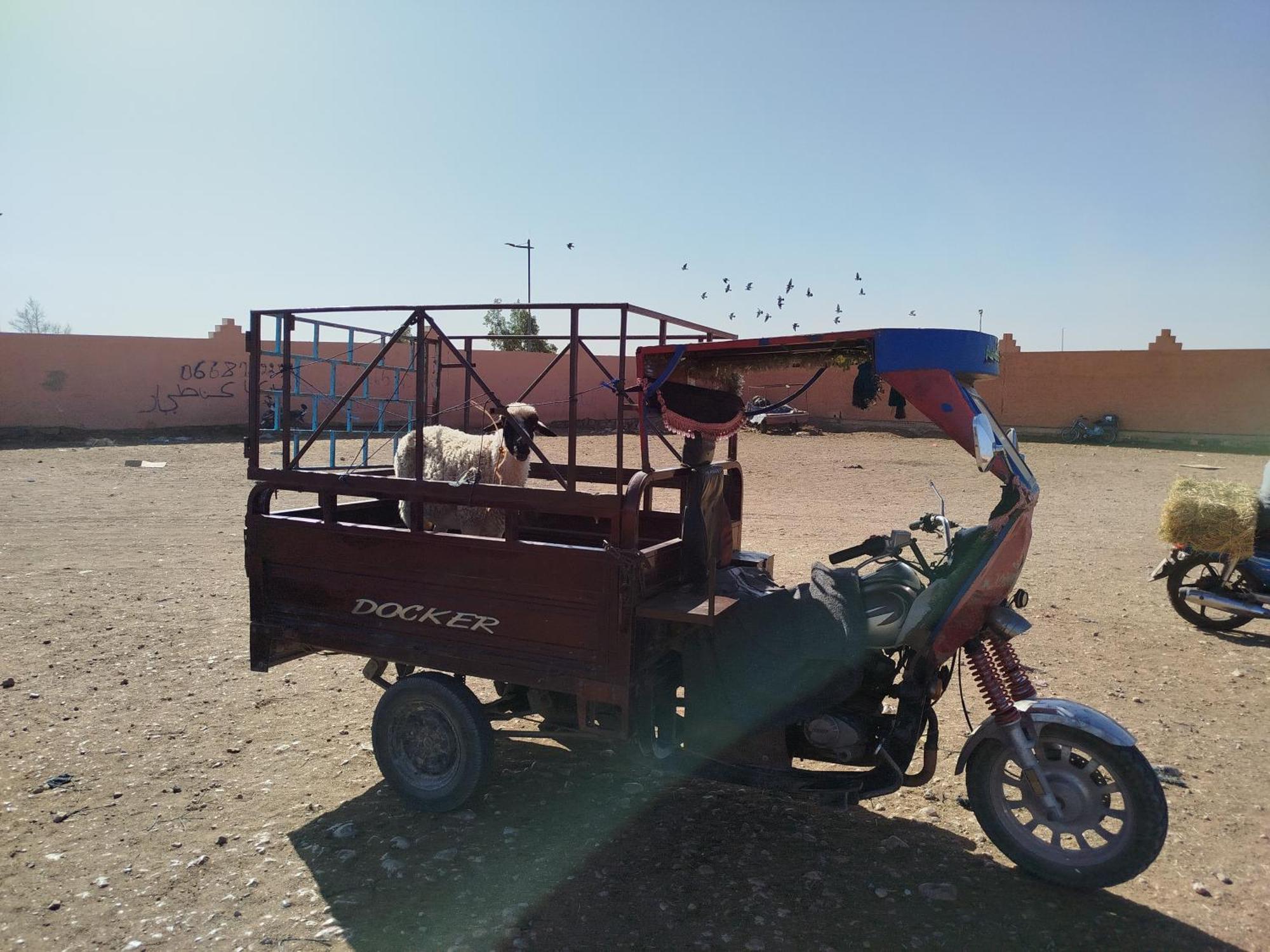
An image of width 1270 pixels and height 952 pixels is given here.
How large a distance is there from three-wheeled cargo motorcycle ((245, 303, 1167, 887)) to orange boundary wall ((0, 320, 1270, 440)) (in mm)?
16548

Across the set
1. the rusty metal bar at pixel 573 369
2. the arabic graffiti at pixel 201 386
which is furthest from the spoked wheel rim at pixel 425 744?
the arabic graffiti at pixel 201 386

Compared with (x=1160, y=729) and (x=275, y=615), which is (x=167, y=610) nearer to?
(x=275, y=615)

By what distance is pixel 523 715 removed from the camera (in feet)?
13.9

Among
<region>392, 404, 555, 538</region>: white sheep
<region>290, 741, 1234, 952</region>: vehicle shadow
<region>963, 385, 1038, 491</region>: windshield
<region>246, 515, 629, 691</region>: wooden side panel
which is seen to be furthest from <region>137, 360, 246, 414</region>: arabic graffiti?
<region>963, 385, 1038, 491</region>: windshield

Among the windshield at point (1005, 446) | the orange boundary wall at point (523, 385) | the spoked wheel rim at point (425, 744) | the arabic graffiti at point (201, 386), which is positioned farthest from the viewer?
the arabic graffiti at point (201, 386)

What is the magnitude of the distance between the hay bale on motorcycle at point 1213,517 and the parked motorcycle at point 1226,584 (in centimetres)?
9

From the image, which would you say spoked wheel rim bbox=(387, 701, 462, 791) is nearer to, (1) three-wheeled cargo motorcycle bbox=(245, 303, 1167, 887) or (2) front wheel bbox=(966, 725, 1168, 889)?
(1) three-wheeled cargo motorcycle bbox=(245, 303, 1167, 887)

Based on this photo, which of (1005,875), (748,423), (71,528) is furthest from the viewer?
(71,528)

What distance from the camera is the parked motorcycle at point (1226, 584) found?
646 cm

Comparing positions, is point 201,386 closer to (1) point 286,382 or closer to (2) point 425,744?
(1) point 286,382

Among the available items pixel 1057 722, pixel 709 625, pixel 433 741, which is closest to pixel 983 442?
pixel 1057 722

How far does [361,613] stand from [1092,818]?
3112mm

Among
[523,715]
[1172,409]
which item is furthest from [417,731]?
[1172,409]

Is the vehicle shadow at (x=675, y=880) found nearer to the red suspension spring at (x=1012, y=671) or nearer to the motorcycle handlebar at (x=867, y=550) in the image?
the red suspension spring at (x=1012, y=671)
